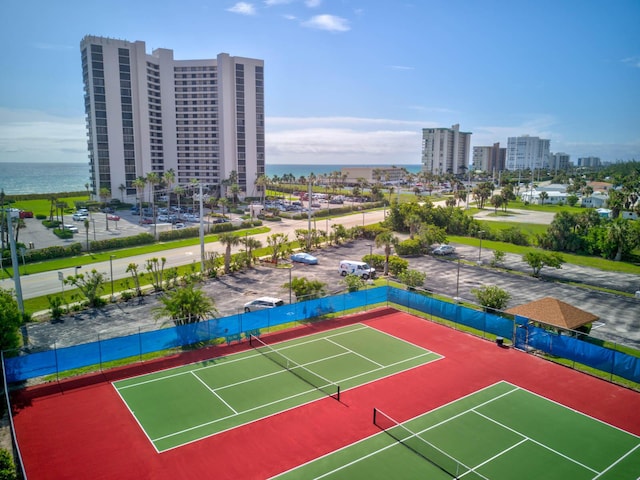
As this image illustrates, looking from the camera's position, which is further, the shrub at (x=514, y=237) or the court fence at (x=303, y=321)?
the shrub at (x=514, y=237)

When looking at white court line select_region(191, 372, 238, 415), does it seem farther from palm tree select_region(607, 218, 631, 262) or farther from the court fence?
palm tree select_region(607, 218, 631, 262)

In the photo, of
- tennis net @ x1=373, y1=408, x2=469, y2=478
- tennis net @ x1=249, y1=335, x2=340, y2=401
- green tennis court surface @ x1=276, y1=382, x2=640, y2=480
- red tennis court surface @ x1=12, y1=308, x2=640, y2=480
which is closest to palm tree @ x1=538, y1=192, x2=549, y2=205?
red tennis court surface @ x1=12, y1=308, x2=640, y2=480

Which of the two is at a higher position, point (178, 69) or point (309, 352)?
point (178, 69)

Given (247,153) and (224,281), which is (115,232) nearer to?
(224,281)

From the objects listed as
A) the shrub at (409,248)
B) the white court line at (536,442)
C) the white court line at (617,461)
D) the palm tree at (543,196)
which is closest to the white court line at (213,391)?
the white court line at (536,442)

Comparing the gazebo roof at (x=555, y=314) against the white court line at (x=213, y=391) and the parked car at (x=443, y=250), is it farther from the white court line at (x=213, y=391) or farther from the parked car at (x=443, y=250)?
the parked car at (x=443, y=250)

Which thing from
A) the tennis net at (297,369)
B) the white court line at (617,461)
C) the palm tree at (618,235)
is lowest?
the white court line at (617,461)

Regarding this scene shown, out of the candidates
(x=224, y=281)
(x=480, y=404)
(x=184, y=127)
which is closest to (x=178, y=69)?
(x=184, y=127)

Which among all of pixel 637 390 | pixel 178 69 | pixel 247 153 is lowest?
pixel 637 390
